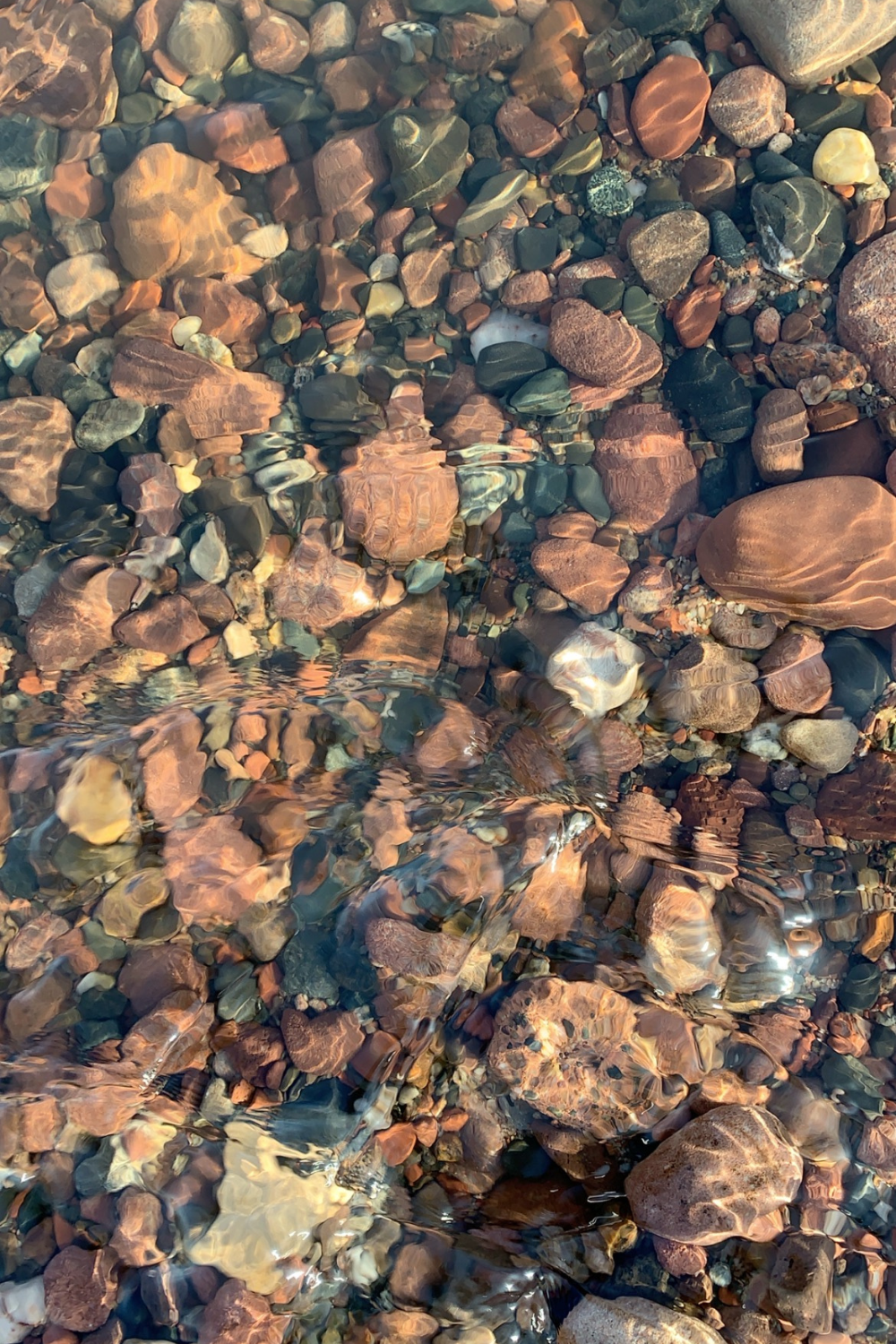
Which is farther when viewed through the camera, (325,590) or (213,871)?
(325,590)

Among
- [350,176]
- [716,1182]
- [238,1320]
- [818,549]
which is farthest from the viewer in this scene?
[350,176]

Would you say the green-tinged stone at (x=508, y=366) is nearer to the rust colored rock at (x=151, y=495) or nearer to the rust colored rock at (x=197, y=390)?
the rust colored rock at (x=197, y=390)

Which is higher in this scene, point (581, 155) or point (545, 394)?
point (581, 155)

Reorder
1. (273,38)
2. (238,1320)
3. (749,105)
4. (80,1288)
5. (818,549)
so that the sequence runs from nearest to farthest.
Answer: (238,1320)
(80,1288)
(818,549)
(749,105)
(273,38)

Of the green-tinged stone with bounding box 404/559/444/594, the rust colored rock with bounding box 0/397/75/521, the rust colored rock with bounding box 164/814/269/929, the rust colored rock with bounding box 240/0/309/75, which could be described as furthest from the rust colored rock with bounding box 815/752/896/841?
the rust colored rock with bounding box 240/0/309/75

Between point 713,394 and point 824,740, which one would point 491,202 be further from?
point 824,740

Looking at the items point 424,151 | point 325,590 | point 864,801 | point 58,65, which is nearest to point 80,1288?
point 325,590

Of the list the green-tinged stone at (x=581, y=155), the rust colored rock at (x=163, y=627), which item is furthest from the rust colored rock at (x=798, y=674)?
the rust colored rock at (x=163, y=627)

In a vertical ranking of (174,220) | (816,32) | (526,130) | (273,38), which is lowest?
(174,220)
